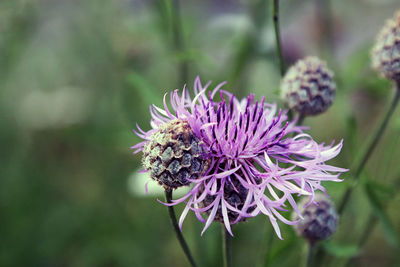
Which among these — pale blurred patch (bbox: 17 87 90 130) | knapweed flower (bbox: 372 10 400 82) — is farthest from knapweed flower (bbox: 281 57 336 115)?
pale blurred patch (bbox: 17 87 90 130)

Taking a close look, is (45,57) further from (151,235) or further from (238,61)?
(238,61)

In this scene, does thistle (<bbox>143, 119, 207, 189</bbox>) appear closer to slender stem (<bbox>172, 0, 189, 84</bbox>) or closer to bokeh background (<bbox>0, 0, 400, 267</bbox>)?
bokeh background (<bbox>0, 0, 400, 267</bbox>)

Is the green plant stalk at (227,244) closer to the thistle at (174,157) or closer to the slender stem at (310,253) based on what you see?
the thistle at (174,157)

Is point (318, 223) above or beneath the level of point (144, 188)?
beneath

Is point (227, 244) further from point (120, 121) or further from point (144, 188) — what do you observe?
point (120, 121)

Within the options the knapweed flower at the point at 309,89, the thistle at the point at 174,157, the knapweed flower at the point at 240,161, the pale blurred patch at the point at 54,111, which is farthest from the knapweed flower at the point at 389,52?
the pale blurred patch at the point at 54,111

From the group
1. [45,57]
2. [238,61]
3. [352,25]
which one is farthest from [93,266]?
[352,25]

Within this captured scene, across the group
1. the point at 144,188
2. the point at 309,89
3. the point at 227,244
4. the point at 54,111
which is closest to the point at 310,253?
the point at 227,244
